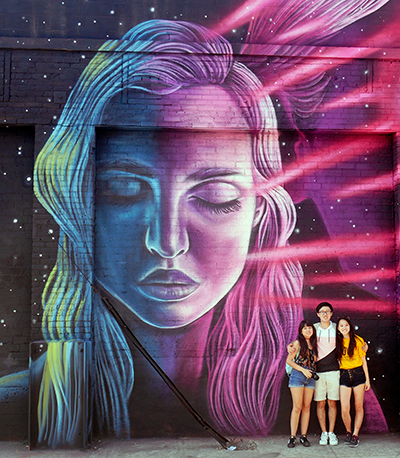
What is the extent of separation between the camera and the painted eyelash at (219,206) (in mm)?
5789

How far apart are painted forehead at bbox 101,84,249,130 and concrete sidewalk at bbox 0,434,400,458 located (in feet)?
13.1

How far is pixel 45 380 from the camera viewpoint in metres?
5.20

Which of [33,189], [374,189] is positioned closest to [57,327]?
[33,189]

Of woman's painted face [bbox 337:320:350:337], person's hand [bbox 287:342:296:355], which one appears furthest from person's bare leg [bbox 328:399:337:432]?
woman's painted face [bbox 337:320:350:337]

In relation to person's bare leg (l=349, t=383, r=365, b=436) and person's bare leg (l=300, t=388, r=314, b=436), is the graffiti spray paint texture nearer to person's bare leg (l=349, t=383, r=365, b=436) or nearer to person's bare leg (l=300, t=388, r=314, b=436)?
person's bare leg (l=300, t=388, r=314, b=436)

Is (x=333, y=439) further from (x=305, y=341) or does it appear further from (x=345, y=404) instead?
(x=305, y=341)

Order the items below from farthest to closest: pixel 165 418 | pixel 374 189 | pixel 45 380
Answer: pixel 374 189
pixel 165 418
pixel 45 380

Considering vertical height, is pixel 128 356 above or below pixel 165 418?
above

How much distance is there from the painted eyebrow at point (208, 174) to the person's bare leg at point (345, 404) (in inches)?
120

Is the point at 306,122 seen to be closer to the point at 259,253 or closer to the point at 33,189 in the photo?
the point at 259,253

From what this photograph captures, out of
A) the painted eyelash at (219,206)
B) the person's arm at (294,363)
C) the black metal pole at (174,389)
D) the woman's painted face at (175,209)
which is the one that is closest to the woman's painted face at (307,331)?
the person's arm at (294,363)

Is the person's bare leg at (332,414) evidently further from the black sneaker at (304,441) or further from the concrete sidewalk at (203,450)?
the black sneaker at (304,441)

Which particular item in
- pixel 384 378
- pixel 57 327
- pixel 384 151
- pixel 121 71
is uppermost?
pixel 121 71

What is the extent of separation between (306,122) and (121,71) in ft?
8.26
